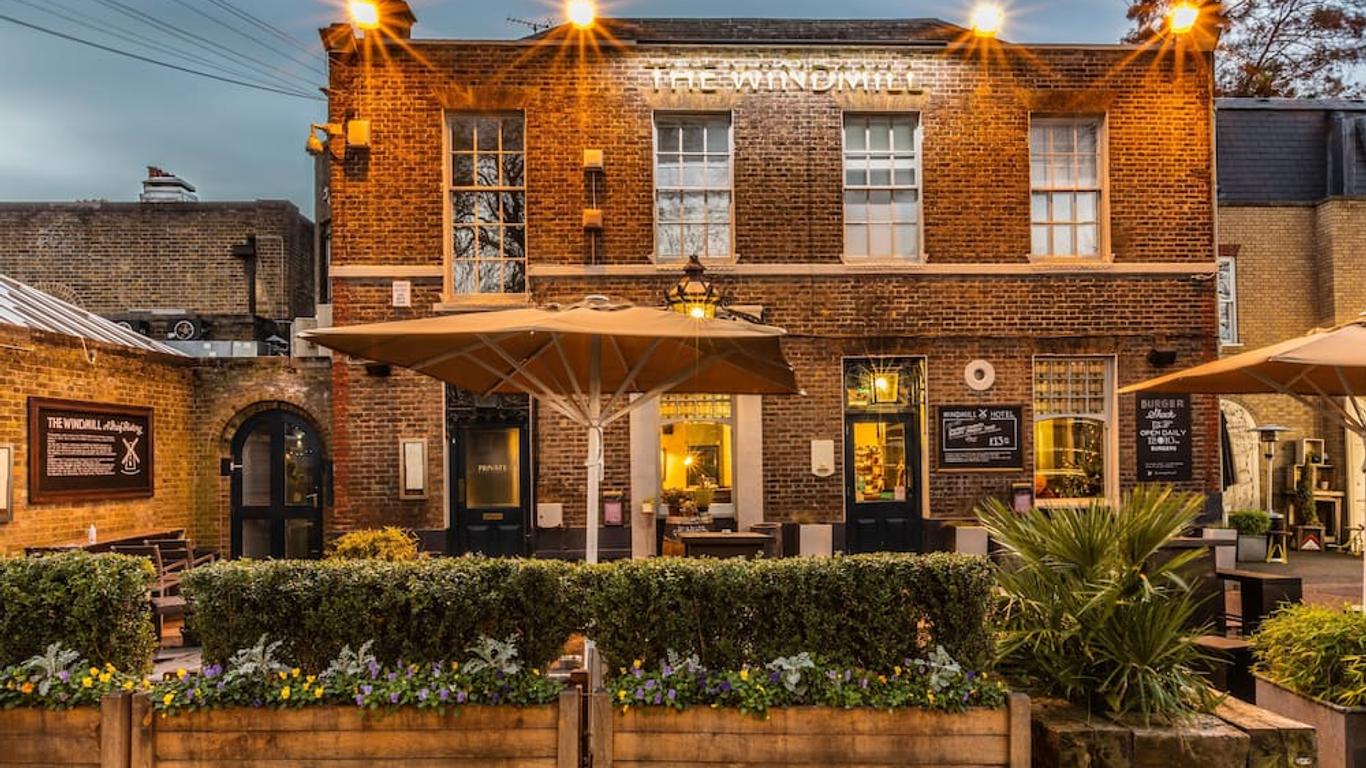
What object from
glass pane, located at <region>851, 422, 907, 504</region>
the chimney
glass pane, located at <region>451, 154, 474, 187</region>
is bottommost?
glass pane, located at <region>851, 422, 907, 504</region>

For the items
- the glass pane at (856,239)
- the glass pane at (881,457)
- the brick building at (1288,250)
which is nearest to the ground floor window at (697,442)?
the glass pane at (881,457)

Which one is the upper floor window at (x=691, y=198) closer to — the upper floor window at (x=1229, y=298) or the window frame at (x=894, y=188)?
the window frame at (x=894, y=188)

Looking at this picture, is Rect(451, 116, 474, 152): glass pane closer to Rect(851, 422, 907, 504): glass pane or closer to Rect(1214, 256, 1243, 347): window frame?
Rect(851, 422, 907, 504): glass pane

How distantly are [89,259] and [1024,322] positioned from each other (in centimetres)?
1641

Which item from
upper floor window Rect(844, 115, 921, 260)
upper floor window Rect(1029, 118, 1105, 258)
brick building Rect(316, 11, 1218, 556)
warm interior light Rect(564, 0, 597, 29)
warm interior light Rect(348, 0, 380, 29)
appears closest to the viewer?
warm interior light Rect(348, 0, 380, 29)

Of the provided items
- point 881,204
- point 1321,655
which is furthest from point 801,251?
point 1321,655

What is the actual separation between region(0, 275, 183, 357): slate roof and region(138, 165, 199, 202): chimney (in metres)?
7.23

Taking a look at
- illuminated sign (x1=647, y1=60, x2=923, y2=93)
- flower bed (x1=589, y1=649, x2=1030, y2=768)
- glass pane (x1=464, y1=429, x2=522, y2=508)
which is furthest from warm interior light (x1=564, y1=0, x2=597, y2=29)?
flower bed (x1=589, y1=649, x2=1030, y2=768)

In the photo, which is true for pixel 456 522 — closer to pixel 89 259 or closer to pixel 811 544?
pixel 811 544

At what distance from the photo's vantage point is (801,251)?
35.2 feet

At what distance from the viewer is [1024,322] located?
10828 mm

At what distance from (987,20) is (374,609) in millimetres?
10415

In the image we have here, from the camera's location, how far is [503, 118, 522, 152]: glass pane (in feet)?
35.7

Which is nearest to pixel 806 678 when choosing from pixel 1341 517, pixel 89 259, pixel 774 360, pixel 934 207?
pixel 774 360
